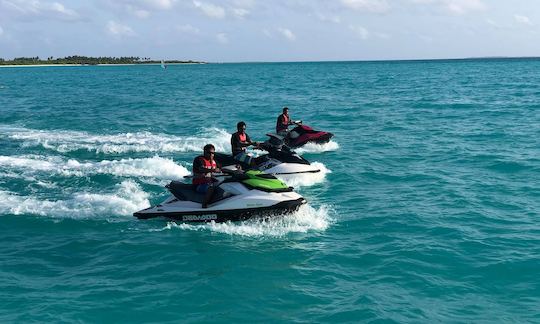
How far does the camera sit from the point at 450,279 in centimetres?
937

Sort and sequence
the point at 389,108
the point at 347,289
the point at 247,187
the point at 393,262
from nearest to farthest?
the point at 347,289 → the point at 393,262 → the point at 247,187 → the point at 389,108

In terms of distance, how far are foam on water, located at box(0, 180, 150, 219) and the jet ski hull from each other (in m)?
1.54

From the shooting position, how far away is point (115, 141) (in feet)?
82.4

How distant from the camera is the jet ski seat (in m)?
12.2

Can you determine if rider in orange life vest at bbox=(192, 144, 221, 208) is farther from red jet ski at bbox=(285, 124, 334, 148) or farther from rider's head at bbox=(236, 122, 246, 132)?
red jet ski at bbox=(285, 124, 334, 148)

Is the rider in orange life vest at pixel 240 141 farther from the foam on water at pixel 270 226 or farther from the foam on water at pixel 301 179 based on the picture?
the foam on water at pixel 270 226

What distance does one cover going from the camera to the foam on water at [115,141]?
909 inches

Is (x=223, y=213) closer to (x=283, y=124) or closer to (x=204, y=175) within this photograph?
(x=204, y=175)

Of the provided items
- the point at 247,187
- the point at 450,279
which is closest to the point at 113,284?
the point at 247,187

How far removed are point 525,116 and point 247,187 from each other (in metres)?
25.9

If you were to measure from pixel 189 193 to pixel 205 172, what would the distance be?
30.1 inches

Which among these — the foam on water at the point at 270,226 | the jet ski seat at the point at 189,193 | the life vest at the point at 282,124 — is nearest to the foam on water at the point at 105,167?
the jet ski seat at the point at 189,193

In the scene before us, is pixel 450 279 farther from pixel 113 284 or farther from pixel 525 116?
pixel 525 116

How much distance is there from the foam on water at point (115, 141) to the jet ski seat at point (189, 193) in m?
9.98
